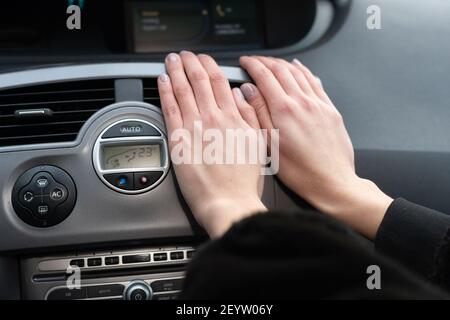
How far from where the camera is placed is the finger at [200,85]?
102 cm

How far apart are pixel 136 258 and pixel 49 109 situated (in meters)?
0.30

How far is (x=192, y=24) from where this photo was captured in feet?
4.78

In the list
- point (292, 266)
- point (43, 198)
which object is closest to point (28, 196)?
point (43, 198)

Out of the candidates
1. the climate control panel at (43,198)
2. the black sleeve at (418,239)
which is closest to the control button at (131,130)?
the climate control panel at (43,198)

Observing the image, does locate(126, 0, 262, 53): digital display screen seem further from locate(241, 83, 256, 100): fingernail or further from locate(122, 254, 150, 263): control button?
locate(122, 254, 150, 263): control button

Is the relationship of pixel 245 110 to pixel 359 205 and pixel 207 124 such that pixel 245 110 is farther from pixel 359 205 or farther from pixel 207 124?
pixel 359 205

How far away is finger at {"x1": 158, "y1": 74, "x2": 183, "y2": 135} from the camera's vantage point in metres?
0.98

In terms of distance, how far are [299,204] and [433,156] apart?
10.7 inches

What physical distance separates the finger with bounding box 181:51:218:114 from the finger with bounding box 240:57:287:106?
3.4 inches

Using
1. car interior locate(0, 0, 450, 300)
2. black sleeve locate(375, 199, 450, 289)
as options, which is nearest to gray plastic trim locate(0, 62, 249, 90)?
car interior locate(0, 0, 450, 300)

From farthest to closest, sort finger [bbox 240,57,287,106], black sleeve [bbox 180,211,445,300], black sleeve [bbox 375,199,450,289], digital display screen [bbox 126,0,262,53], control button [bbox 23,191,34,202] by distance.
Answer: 1. digital display screen [bbox 126,0,262,53]
2. finger [bbox 240,57,287,106]
3. control button [bbox 23,191,34,202]
4. black sleeve [bbox 375,199,450,289]
5. black sleeve [bbox 180,211,445,300]

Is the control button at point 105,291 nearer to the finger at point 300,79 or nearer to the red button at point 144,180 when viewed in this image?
the red button at point 144,180

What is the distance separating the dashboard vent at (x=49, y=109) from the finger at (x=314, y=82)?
0.36 m

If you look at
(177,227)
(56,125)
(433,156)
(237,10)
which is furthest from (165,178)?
(237,10)
